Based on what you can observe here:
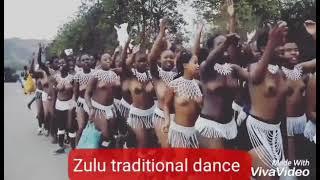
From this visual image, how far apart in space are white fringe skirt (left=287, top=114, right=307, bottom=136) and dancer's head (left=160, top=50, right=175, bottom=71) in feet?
1.87

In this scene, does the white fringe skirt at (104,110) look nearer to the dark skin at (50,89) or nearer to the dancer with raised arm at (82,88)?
the dancer with raised arm at (82,88)

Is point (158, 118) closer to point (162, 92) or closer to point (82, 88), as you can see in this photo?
point (162, 92)

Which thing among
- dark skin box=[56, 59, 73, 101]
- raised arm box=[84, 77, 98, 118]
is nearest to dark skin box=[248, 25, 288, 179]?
raised arm box=[84, 77, 98, 118]

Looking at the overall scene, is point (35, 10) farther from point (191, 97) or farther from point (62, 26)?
point (191, 97)

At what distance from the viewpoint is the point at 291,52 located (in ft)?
8.82

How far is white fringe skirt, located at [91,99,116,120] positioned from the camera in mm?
2654

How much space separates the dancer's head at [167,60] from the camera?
2.65m

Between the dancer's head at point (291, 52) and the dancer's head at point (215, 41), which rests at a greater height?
the dancer's head at point (215, 41)

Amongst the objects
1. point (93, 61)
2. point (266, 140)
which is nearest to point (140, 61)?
point (93, 61)

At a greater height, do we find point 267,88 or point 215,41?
point 215,41

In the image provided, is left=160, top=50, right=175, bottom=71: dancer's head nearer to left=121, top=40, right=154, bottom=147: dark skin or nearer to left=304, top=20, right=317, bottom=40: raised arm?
left=121, top=40, right=154, bottom=147: dark skin

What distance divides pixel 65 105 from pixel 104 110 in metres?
0.17

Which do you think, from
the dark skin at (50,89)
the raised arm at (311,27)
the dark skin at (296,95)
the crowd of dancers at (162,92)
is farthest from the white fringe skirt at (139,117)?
the raised arm at (311,27)

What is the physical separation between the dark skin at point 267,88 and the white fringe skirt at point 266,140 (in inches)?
0.9
